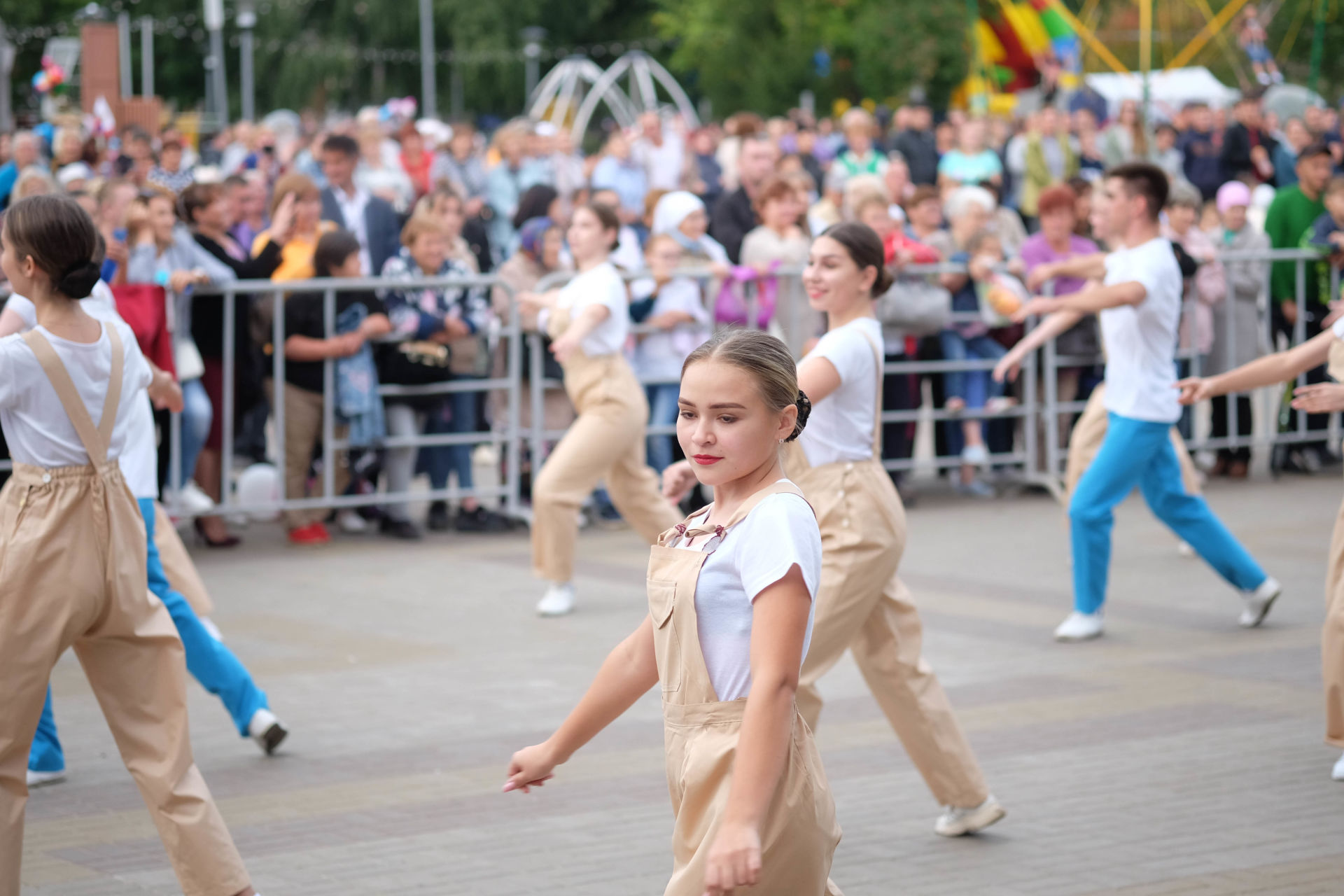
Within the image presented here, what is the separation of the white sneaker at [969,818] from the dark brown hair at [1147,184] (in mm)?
3890

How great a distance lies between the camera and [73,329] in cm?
466

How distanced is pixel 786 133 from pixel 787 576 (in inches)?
834

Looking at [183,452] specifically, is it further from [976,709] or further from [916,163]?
[916,163]

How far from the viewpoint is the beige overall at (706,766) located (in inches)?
121

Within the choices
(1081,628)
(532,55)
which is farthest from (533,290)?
(532,55)

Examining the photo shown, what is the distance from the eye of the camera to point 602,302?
8.88m

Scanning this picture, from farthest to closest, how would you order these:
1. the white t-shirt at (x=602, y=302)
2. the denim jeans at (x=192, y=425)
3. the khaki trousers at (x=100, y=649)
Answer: the denim jeans at (x=192, y=425), the white t-shirt at (x=602, y=302), the khaki trousers at (x=100, y=649)

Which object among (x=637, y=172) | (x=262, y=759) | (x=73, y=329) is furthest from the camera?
(x=637, y=172)

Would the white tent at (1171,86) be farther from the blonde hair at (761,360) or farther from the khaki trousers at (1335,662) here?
the blonde hair at (761,360)

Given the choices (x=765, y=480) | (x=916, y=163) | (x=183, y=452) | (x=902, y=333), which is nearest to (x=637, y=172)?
(x=916, y=163)

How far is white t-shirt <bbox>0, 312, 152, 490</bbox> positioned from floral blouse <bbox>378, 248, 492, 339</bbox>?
6.51 meters

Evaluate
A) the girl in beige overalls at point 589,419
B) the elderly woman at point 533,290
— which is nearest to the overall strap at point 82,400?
the girl in beige overalls at point 589,419

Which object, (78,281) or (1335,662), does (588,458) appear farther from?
(78,281)

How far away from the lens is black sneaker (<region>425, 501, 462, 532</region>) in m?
12.0
